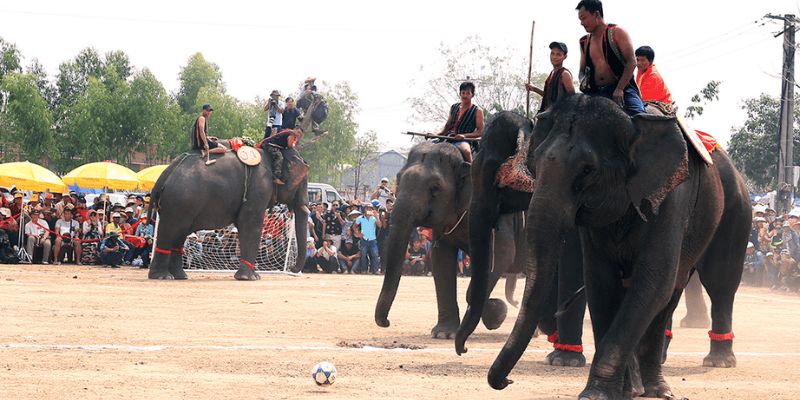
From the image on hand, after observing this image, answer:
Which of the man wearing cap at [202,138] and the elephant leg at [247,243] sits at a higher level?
the man wearing cap at [202,138]

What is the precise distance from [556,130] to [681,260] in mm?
1505

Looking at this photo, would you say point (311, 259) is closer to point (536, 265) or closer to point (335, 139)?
point (536, 265)

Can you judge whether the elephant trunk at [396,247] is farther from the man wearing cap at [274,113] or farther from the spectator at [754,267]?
the spectator at [754,267]

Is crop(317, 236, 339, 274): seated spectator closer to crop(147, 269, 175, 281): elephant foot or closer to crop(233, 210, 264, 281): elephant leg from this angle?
crop(233, 210, 264, 281): elephant leg

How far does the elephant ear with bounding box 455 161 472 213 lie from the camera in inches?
375

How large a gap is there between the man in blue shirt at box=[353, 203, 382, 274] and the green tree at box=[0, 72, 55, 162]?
37914mm

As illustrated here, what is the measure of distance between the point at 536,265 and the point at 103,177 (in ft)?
83.0

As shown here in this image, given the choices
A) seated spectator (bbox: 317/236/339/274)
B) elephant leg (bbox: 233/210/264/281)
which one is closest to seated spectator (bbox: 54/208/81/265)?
elephant leg (bbox: 233/210/264/281)

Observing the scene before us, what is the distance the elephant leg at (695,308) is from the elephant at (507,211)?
540 cm

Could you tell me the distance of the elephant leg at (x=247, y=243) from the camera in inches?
703

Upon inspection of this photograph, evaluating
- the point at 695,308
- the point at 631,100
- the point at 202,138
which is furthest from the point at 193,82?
the point at 631,100

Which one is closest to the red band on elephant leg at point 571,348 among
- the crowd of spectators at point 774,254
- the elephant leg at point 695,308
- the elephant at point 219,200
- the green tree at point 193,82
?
the elephant leg at point 695,308

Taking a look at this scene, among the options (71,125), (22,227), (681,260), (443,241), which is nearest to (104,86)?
(71,125)

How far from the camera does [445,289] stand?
374 inches
